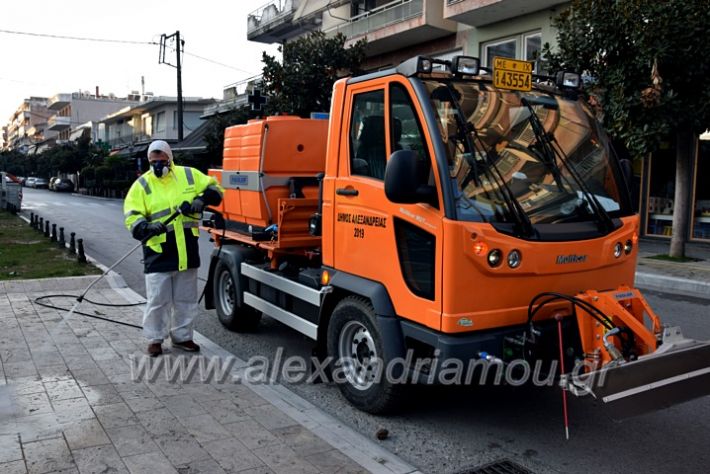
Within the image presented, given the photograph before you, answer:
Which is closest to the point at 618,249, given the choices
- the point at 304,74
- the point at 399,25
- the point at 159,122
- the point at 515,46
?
the point at 304,74

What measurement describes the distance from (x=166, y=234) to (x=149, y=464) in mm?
2553

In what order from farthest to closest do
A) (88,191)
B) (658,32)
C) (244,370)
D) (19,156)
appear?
(19,156) → (88,191) → (658,32) → (244,370)

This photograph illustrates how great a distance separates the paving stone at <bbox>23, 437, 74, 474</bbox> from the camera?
11.7 ft

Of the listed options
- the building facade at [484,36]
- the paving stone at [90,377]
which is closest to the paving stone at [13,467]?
the paving stone at [90,377]

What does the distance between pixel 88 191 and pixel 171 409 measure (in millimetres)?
54955

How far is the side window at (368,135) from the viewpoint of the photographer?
453 cm

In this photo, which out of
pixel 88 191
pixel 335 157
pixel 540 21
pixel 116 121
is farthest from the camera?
pixel 116 121

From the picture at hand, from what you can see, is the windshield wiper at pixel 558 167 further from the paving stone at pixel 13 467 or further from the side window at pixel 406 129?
the paving stone at pixel 13 467

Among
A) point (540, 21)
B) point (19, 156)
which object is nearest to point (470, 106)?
point (540, 21)

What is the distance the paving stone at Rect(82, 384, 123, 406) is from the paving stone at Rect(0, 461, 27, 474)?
0.93m

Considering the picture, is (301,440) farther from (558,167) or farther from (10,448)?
(558,167)

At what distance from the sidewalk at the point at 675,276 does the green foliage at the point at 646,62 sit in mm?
2112

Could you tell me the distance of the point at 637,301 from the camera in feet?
13.4

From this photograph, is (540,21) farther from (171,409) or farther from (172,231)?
(171,409)
